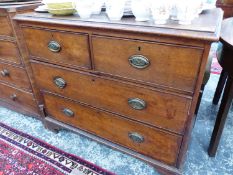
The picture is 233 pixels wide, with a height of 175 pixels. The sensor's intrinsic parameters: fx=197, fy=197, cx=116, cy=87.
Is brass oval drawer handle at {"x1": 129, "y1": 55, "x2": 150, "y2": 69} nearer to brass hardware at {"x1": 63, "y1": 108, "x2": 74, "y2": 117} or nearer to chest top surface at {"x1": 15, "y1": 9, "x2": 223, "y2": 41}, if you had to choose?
chest top surface at {"x1": 15, "y1": 9, "x2": 223, "y2": 41}

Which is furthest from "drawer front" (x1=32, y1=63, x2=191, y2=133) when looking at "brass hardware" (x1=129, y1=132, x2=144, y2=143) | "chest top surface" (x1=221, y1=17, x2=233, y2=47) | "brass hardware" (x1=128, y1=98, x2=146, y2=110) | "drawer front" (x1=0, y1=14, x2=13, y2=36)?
"chest top surface" (x1=221, y1=17, x2=233, y2=47)

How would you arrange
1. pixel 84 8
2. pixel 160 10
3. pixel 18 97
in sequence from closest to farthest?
1. pixel 160 10
2. pixel 84 8
3. pixel 18 97

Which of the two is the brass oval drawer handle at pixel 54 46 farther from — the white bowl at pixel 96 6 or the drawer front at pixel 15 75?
the drawer front at pixel 15 75

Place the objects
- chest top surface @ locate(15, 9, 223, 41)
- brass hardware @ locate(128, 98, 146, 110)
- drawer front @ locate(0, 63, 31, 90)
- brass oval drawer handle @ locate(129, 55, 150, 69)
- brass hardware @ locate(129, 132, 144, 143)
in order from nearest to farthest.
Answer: chest top surface @ locate(15, 9, 223, 41) < brass oval drawer handle @ locate(129, 55, 150, 69) < brass hardware @ locate(128, 98, 146, 110) < brass hardware @ locate(129, 132, 144, 143) < drawer front @ locate(0, 63, 31, 90)

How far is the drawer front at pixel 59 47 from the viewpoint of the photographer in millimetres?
922

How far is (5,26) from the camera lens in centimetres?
116

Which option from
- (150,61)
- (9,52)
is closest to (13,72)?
(9,52)

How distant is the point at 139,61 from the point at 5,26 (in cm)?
86

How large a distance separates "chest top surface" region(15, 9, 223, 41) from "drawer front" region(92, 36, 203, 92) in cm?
5

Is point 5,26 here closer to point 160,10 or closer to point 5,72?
point 5,72

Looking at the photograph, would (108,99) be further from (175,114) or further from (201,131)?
(201,131)

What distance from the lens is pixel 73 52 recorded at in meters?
0.97

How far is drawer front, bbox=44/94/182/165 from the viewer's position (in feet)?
3.20

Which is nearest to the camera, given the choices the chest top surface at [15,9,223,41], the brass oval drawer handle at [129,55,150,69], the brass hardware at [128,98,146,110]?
the chest top surface at [15,9,223,41]
